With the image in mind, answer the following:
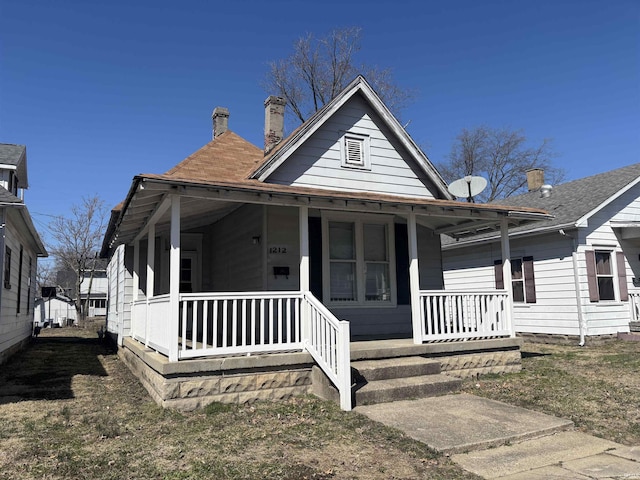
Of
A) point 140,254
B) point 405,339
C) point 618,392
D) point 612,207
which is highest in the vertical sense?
point 612,207

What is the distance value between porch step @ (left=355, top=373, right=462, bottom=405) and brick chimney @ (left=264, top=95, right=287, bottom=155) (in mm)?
6673

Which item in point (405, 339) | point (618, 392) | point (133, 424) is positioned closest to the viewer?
point (133, 424)

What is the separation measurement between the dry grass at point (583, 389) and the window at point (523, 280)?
3.37 meters

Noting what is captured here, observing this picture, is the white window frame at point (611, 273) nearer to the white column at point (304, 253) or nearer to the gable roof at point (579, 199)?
the gable roof at point (579, 199)

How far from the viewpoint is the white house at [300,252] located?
21.5 feet

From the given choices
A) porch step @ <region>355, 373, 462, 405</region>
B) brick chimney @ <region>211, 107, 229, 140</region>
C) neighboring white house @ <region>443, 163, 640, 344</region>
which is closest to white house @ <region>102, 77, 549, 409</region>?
porch step @ <region>355, 373, 462, 405</region>

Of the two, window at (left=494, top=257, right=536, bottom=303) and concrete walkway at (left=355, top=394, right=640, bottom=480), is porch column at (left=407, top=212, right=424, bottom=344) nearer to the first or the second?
concrete walkway at (left=355, top=394, right=640, bottom=480)

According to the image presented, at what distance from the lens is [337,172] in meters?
10.1

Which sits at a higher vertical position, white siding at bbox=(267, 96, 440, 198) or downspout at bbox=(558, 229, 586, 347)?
white siding at bbox=(267, 96, 440, 198)

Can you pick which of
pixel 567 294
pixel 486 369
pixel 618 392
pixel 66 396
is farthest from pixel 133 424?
Answer: pixel 567 294

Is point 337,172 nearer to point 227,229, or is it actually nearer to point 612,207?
point 227,229

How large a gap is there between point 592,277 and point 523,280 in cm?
198

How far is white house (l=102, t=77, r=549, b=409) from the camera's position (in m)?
6.55

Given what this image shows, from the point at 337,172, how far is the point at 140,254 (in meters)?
5.44
